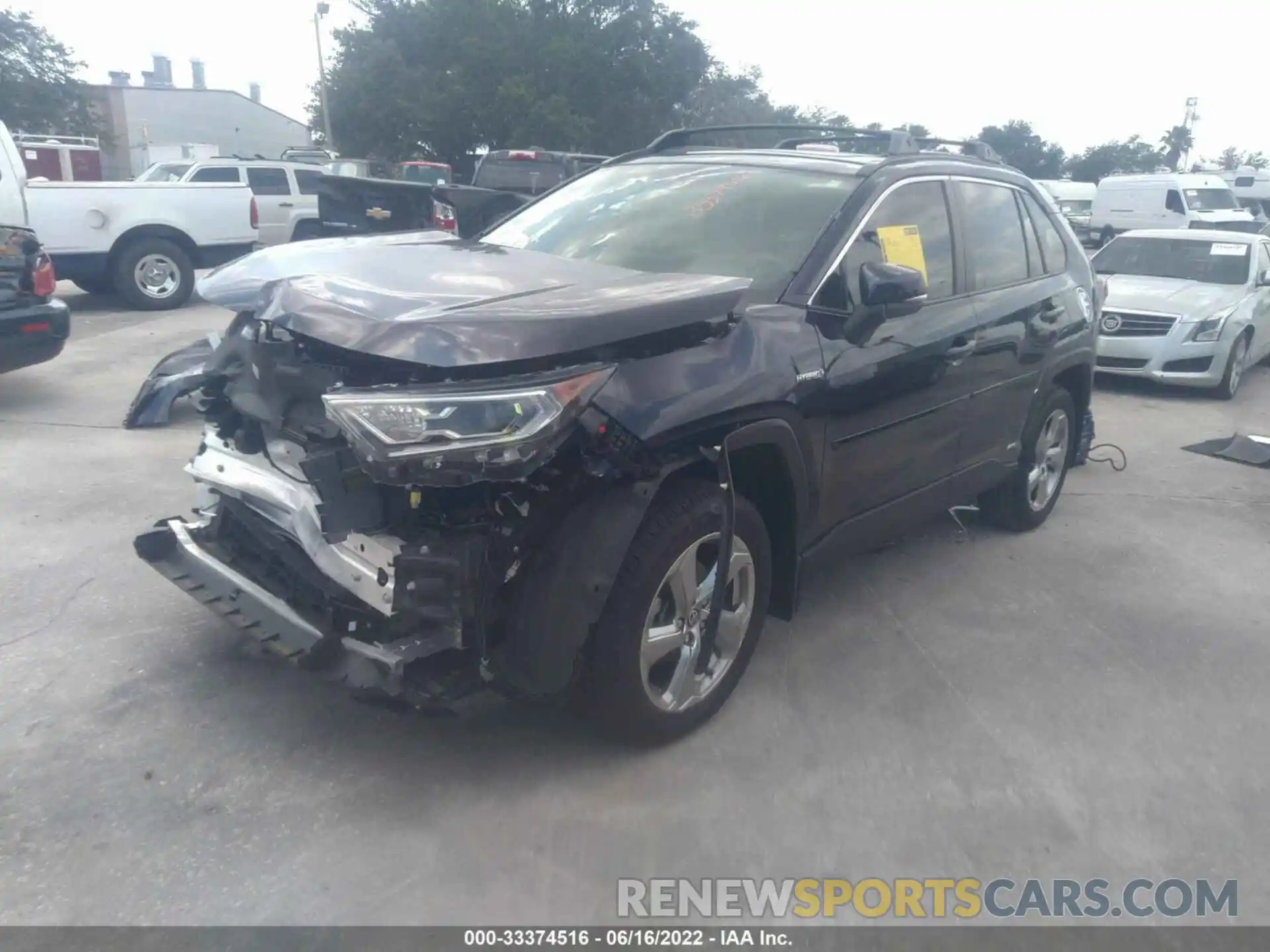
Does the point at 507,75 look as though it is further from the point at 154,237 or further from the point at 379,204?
the point at 154,237

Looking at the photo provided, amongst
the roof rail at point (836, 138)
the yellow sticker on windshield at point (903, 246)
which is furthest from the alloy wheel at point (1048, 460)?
the yellow sticker on windshield at point (903, 246)

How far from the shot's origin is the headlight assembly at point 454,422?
2611 millimetres

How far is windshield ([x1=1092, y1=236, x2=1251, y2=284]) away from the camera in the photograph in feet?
35.0

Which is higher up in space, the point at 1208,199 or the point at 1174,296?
the point at 1208,199

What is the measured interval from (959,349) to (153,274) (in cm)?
1081

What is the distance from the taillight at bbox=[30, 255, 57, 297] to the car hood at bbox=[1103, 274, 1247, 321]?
888 cm

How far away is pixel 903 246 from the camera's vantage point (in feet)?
13.7

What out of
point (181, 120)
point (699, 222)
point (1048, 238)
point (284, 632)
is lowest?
point (284, 632)

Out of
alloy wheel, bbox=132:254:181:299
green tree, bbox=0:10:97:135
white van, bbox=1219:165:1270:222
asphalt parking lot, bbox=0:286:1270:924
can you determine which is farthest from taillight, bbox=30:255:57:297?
white van, bbox=1219:165:1270:222

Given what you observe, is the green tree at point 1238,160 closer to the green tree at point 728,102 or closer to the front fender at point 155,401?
the green tree at point 728,102

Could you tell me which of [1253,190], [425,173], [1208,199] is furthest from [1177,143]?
[425,173]

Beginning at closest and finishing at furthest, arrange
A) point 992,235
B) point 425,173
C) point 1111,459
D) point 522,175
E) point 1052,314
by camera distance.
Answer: point 992,235 → point 1052,314 → point 1111,459 → point 522,175 → point 425,173

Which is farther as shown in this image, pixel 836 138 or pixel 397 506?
pixel 836 138

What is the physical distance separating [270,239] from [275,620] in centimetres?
1535
